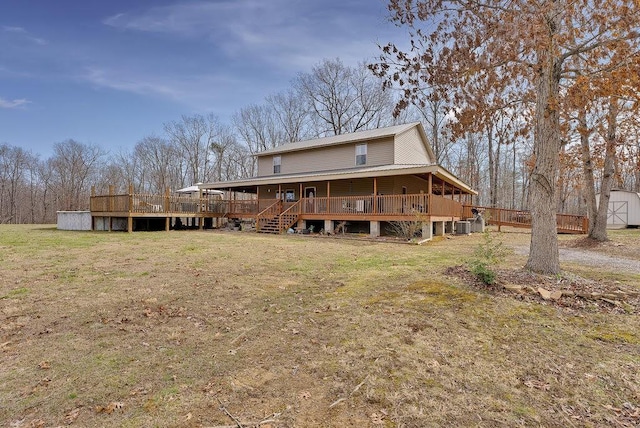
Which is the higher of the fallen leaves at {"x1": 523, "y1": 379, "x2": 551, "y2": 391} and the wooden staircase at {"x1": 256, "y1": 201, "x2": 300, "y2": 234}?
the wooden staircase at {"x1": 256, "y1": 201, "x2": 300, "y2": 234}

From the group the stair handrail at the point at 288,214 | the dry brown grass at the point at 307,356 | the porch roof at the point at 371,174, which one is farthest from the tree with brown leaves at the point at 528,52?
the stair handrail at the point at 288,214

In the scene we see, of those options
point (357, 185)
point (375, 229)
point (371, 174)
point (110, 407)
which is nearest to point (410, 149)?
point (357, 185)

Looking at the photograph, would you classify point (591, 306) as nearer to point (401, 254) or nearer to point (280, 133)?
point (401, 254)

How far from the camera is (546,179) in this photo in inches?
245

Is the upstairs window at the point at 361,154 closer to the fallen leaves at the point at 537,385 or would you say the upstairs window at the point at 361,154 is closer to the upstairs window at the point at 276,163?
the upstairs window at the point at 276,163

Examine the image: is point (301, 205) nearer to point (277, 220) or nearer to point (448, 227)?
point (277, 220)

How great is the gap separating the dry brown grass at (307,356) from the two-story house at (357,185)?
9.59 metres

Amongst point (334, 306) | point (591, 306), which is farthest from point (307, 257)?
point (591, 306)

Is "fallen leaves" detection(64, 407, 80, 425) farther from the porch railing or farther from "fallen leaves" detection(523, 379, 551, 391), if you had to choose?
the porch railing

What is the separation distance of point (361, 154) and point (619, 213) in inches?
917

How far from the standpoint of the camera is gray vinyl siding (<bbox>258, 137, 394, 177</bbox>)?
2005 centimetres

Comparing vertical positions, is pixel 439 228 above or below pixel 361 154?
below

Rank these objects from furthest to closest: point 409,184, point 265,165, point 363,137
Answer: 1. point 265,165
2. point 409,184
3. point 363,137

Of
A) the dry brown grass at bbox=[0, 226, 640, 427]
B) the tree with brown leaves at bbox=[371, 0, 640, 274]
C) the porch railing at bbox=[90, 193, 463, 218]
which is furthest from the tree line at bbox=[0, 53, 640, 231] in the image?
the dry brown grass at bbox=[0, 226, 640, 427]
